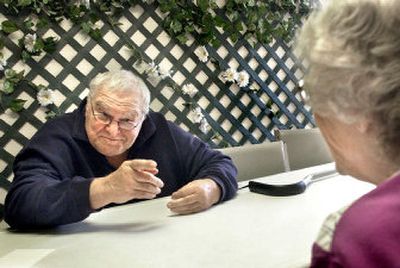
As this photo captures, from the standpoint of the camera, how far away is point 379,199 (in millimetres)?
328

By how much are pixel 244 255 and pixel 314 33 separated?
37cm

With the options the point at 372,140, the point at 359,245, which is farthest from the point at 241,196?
the point at 359,245

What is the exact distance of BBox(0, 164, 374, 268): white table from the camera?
645mm

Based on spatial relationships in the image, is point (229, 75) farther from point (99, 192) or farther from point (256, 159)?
point (99, 192)

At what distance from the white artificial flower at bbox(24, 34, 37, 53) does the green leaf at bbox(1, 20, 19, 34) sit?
0.17 ft

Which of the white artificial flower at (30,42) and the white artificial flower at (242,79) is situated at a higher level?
the white artificial flower at (30,42)

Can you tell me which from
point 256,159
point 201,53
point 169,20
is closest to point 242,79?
point 201,53

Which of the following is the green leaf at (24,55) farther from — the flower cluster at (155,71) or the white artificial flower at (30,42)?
the flower cluster at (155,71)

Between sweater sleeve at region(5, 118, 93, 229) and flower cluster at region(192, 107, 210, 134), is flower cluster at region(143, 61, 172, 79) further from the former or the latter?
sweater sleeve at region(5, 118, 93, 229)

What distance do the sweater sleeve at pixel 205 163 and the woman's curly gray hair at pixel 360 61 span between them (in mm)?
644

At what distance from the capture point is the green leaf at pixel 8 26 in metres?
1.57

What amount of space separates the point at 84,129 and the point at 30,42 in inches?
27.5

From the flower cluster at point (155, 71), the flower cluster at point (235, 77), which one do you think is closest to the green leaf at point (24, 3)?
the flower cluster at point (155, 71)

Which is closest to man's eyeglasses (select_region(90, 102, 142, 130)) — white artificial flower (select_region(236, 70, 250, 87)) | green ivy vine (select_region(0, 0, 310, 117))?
green ivy vine (select_region(0, 0, 310, 117))
